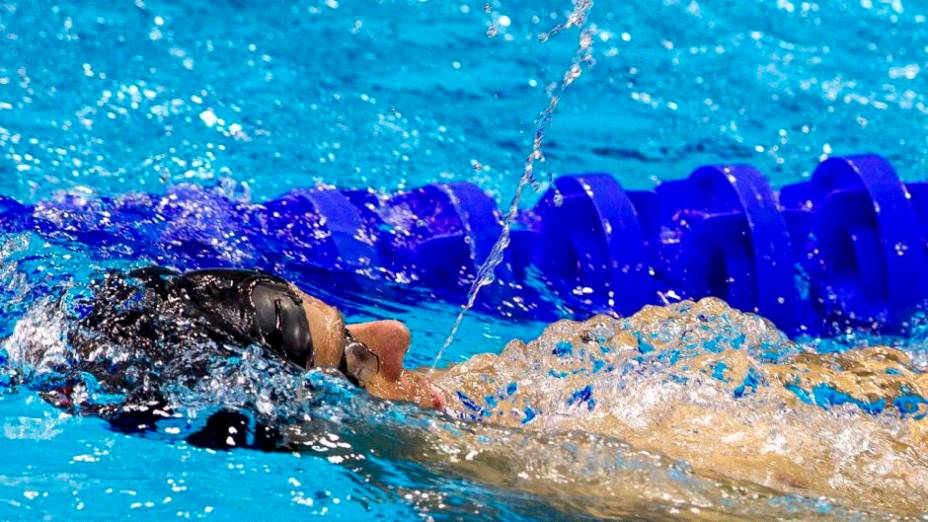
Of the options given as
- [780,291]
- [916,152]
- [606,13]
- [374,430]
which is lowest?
[374,430]

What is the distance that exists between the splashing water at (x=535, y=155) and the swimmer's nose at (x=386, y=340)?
1.38ft

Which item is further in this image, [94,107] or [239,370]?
[94,107]

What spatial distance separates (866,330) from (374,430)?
1.78 meters

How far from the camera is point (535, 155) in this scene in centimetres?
409

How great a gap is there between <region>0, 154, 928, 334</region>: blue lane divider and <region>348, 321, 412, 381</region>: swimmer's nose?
3.65ft

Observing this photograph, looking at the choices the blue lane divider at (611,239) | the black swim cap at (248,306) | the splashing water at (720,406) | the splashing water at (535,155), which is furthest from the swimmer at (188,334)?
the blue lane divider at (611,239)

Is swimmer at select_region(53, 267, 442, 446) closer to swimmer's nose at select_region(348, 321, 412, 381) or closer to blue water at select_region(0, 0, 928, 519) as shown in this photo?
swimmer's nose at select_region(348, 321, 412, 381)

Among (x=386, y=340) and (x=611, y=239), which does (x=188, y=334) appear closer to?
(x=386, y=340)

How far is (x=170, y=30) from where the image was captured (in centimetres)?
454

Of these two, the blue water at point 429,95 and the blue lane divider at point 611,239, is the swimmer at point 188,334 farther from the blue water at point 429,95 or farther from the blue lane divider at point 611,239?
the blue lane divider at point 611,239

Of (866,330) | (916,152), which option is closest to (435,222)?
(866,330)

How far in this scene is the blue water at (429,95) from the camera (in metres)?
3.77

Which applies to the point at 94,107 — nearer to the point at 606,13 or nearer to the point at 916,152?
the point at 606,13

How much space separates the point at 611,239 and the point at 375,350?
1320 mm
